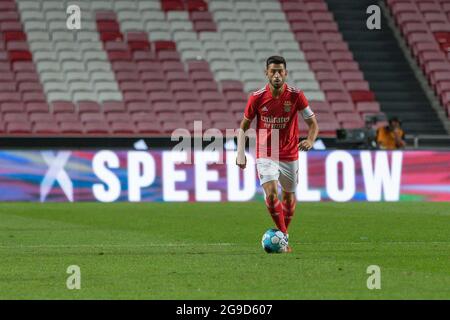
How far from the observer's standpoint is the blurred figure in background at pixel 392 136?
28.7 meters

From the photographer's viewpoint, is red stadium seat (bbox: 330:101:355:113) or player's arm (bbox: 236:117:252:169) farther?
red stadium seat (bbox: 330:101:355:113)

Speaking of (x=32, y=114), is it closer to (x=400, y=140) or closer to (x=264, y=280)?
(x=400, y=140)

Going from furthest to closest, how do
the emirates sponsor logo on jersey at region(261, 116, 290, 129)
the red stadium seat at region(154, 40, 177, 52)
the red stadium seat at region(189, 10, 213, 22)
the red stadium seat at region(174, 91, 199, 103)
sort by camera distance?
the red stadium seat at region(189, 10, 213, 22) < the red stadium seat at region(154, 40, 177, 52) < the red stadium seat at region(174, 91, 199, 103) < the emirates sponsor logo on jersey at region(261, 116, 290, 129)

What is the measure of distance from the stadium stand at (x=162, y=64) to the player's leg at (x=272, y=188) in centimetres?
Result: 1550

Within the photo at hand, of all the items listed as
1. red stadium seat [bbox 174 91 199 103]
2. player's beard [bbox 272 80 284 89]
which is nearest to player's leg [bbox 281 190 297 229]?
player's beard [bbox 272 80 284 89]

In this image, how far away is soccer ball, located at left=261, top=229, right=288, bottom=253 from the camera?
48.2ft

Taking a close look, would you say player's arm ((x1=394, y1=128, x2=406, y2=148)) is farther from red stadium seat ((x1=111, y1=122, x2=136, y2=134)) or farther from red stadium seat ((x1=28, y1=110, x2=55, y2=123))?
red stadium seat ((x1=28, y1=110, x2=55, y2=123))

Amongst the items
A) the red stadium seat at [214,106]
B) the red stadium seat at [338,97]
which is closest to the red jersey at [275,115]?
the red stadium seat at [214,106]

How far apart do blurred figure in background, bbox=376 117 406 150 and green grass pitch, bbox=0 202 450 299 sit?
4342 millimetres

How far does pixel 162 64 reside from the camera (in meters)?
34.5

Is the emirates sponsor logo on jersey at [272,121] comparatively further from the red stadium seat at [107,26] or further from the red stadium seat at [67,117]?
the red stadium seat at [107,26]

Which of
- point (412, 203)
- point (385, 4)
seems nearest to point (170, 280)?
point (412, 203)

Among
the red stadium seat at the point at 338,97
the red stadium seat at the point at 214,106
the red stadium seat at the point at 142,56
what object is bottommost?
the red stadium seat at the point at 214,106
